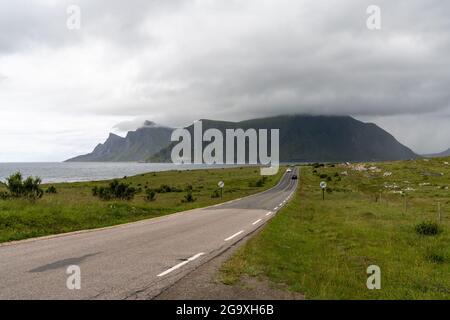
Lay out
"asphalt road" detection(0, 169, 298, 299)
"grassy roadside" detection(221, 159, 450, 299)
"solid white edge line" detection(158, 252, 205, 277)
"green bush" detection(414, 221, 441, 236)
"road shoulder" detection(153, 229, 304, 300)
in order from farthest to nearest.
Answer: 1. "green bush" detection(414, 221, 441, 236)
2. "solid white edge line" detection(158, 252, 205, 277)
3. "grassy roadside" detection(221, 159, 450, 299)
4. "asphalt road" detection(0, 169, 298, 299)
5. "road shoulder" detection(153, 229, 304, 300)

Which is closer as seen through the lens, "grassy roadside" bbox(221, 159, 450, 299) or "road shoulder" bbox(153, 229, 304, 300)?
"road shoulder" bbox(153, 229, 304, 300)

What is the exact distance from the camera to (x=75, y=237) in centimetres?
1476

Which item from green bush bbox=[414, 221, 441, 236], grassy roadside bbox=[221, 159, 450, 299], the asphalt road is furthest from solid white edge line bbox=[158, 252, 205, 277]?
green bush bbox=[414, 221, 441, 236]

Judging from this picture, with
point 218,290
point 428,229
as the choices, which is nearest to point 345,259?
point 218,290

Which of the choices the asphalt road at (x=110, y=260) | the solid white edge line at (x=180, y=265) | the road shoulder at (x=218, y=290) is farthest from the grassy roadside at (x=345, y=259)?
the asphalt road at (x=110, y=260)

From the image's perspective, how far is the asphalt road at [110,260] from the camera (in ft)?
24.2

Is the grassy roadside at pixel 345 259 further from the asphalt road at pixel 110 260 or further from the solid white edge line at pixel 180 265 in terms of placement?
the asphalt road at pixel 110 260

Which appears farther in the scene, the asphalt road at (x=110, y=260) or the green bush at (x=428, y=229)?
the green bush at (x=428, y=229)

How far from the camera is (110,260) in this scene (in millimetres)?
10203

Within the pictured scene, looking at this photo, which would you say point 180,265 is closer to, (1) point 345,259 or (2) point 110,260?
(2) point 110,260

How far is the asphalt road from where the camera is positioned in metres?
7.38

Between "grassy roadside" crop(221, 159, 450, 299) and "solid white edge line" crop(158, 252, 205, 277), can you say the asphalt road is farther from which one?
"grassy roadside" crop(221, 159, 450, 299)
